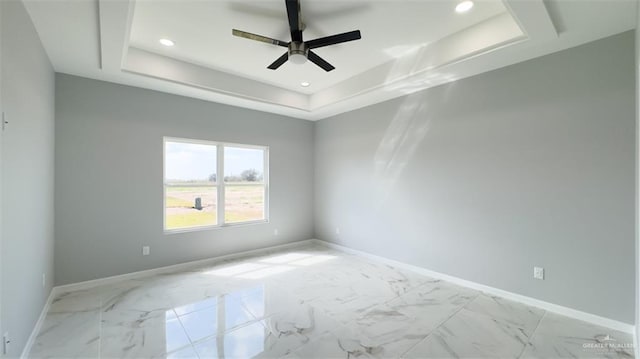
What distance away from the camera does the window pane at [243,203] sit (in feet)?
15.7

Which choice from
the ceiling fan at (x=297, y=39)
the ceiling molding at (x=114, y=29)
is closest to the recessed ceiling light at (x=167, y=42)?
the ceiling molding at (x=114, y=29)

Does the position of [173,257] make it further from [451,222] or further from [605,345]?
[605,345]

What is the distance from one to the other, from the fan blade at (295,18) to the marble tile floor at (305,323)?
2.76 meters

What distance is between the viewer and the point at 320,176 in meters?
5.69

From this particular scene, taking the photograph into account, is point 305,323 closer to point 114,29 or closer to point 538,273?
point 538,273

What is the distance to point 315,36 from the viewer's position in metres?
3.00

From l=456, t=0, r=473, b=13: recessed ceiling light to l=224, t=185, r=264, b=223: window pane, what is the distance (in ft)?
13.2

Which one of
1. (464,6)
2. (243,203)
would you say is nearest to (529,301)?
(464,6)

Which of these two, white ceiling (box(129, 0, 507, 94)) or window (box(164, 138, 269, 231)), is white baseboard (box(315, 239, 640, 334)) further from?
white ceiling (box(129, 0, 507, 94))

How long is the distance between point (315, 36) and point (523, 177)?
279cm

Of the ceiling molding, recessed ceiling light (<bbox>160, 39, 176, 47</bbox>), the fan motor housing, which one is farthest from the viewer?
recessed ceiling light (<bbox>160, 39, 176, 47</bbox>)

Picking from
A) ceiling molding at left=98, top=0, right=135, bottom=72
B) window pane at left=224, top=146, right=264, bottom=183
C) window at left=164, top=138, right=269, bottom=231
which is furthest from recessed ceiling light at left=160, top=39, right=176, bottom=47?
window pane at left=224, top=146, right=264, bottom=183

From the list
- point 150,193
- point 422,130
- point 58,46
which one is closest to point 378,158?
point 422,130

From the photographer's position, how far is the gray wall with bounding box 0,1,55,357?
1767 millimetres
